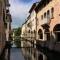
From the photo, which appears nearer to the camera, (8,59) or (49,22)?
(8,59)

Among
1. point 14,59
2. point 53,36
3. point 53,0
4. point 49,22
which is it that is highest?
point 53,0

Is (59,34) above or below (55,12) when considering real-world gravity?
below

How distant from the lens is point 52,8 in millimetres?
35094

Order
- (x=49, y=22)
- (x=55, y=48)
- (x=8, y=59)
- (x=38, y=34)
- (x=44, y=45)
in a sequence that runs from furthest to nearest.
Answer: (x=38, y=34), (x=44, y=45), (x=49, y=22), (x=55, y=48), (x=8, y=59)

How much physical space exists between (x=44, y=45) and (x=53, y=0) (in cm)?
869

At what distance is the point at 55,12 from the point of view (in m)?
33.1

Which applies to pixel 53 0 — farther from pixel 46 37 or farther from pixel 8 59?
pixel 8 59

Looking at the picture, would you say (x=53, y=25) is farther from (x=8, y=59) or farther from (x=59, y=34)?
(x=8, y=59)

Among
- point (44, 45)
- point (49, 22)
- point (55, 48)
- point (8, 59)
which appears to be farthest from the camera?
point (44, 45)

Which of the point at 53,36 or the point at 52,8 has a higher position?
the point at 52,8

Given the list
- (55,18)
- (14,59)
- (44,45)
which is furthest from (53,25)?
(14,59)

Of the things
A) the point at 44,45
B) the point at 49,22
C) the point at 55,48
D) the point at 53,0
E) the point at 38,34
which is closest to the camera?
the point at 55,48

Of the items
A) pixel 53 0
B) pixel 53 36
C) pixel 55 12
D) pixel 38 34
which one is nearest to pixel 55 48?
pixel 53 36

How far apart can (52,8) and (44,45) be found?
7284 mm
